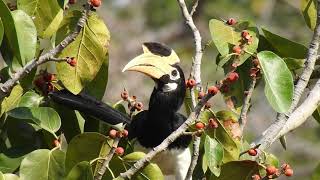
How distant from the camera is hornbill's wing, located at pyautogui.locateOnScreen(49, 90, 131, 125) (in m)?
1.70

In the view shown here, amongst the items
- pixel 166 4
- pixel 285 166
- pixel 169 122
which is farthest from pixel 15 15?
pixel 166 4

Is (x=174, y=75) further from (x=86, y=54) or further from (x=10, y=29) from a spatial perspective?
(x=10, y=29)

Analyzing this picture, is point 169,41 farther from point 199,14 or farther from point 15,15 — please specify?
point 15,15

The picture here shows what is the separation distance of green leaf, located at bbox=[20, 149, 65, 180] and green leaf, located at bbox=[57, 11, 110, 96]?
0.50ft

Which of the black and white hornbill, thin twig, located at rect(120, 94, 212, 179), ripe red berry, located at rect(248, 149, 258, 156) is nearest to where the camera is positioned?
thin twig, located at rect(120, 94, 212, 179)

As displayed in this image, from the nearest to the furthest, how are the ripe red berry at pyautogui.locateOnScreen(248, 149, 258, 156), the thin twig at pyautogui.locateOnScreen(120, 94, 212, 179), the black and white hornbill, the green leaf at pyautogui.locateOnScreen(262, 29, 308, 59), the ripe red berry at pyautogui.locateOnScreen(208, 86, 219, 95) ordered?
the ripe red berry at pyautogui.locateOnScreen(208, 86, 219, 95) < the thin twig at pyautogui.locateOnScreen(120, 94, 212, 179) < the ripe red berry at pyautogui.locateOnScreen(248, 149, 258, 156) < the green leaf at pyautogui.locateOnScreen(262, 29, 308, 59) < the black and white hornbill

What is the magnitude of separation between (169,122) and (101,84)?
0.50 meters

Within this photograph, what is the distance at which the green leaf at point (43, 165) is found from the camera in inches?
57.8

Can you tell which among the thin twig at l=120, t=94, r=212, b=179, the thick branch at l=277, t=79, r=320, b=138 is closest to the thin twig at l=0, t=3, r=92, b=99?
the thin twig at l=120, t=94, r=212, b=179

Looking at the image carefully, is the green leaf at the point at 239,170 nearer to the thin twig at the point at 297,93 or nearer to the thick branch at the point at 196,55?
the thin twig at the point at 297,93

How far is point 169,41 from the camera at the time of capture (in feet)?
26.3

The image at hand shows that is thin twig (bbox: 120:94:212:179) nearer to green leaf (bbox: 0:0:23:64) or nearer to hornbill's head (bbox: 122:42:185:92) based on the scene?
green leaf (bbox: 0:0:23:64)

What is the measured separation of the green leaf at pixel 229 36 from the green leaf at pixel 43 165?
1.29 ft

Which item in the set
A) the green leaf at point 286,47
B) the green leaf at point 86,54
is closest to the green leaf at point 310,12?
the green leaf at point 286,47
